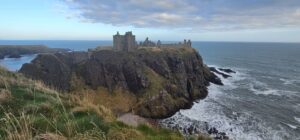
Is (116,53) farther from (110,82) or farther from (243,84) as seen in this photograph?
(243,84)

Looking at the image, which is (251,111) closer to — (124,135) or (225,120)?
(225,120)

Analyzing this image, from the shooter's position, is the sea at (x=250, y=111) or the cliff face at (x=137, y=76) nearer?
the sea at (x=250, y=111)

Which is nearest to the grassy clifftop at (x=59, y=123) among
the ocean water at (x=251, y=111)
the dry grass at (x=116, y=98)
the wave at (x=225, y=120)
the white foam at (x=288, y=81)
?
the wave at (x=225, y=120)

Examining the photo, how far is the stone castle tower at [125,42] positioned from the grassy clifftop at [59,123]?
74176 mm

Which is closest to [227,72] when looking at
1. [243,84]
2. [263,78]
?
[263,78]

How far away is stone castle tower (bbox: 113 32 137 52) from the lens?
86.8 metres

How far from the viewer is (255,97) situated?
63.2 meters

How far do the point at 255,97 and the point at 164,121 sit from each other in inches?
965

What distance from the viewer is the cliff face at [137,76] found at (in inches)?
2264

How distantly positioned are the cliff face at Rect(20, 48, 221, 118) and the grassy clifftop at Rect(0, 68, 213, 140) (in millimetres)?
42875

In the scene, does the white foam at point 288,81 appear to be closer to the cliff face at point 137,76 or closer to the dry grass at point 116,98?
the cliff face at point 137,76

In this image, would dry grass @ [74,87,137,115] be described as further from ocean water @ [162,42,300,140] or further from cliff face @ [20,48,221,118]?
ocean water @ [162,42,300,140]

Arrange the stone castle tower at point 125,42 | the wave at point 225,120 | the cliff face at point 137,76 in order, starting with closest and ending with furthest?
the wave at point 225,120, the cliff face at point 137,76, the stone castle tower at point 125,42

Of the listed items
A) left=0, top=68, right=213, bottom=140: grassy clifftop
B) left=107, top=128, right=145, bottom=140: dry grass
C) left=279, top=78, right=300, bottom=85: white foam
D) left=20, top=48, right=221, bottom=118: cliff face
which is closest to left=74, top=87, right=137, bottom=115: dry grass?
left=20, top=48, right=221, bottom=118: cliff face
